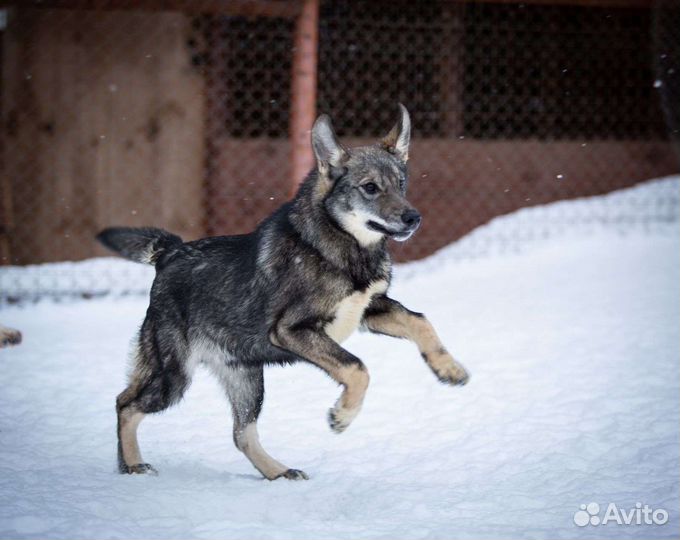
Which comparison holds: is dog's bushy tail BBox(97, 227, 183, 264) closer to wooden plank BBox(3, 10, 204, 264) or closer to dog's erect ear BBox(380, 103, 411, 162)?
dog's erect ear BBox(380, 103, 411, 162)

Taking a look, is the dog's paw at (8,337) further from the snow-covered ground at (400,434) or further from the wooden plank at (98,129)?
the wooden plank at (98,129)

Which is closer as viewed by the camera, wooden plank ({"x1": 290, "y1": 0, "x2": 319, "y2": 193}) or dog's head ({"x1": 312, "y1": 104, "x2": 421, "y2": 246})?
dog's head ({"x1": 312, "y1": 104, "x2": 421, "y2": 246})

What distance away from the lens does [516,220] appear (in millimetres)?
8305

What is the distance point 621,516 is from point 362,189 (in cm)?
165

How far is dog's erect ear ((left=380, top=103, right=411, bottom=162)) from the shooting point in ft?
12.7

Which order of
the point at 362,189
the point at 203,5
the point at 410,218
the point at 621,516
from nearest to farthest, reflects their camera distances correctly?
the point at 621,516 → the point at 410,218 → the point at 362,189 → the point at 203,5

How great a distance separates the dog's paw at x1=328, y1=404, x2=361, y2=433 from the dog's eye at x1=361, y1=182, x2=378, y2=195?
0.92 m

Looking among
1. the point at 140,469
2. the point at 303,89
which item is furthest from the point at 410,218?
the point at 303,89

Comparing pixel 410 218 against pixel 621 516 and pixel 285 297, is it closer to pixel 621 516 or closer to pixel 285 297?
pixel 285 297

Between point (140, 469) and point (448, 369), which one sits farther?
point (140, 469)

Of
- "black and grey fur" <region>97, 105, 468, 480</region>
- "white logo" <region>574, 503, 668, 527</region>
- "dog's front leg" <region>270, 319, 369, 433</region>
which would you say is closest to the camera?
"white logo" <region>574, 503, 668, 527</region>

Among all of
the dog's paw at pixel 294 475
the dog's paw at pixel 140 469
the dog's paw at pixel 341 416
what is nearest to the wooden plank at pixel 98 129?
the dog's paw at pixel 140 469

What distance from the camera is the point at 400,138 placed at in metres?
3.89

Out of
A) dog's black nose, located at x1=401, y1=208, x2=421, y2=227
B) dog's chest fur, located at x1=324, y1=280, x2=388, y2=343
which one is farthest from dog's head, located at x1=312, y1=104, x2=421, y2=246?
dog's chest fur, located at x1=324, y1=280, x2=388, y2=343
